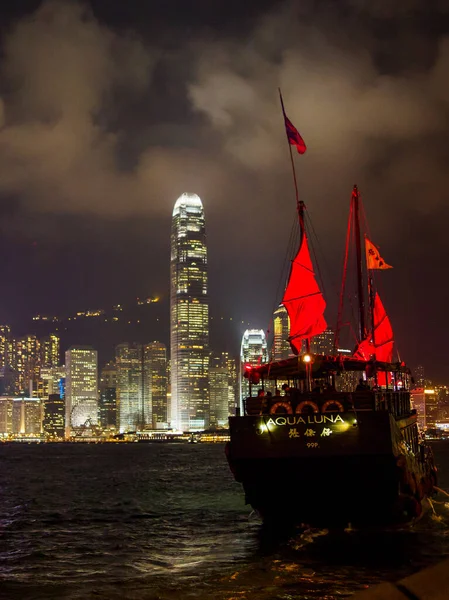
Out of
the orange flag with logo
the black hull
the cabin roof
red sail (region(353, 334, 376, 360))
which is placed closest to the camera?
the black hull

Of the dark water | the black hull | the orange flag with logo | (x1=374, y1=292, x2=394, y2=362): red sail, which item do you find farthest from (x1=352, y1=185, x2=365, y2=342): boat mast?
the black hull

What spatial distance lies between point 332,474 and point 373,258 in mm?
17722

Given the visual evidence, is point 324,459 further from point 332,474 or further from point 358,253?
point 358,253

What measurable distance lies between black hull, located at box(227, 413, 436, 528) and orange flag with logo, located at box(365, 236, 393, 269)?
15.2 metres

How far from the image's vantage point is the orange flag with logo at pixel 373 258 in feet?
130

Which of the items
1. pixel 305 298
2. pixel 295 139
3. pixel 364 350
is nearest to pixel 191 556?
pixel 305 298

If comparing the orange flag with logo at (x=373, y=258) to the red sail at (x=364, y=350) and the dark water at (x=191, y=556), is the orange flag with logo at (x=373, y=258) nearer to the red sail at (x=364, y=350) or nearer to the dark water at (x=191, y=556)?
the red sail at (x=364, y=350)

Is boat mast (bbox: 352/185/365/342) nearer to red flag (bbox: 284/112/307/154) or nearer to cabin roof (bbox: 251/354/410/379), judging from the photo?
red flag (bbox: 284/112/307/154)

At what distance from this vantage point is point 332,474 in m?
24.3

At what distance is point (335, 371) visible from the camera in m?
29.5

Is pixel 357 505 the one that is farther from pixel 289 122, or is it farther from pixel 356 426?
pixel 289 122

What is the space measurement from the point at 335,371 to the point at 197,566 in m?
10.6

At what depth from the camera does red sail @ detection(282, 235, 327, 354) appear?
31.7 meters

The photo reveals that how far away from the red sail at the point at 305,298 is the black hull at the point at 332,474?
739 cm
